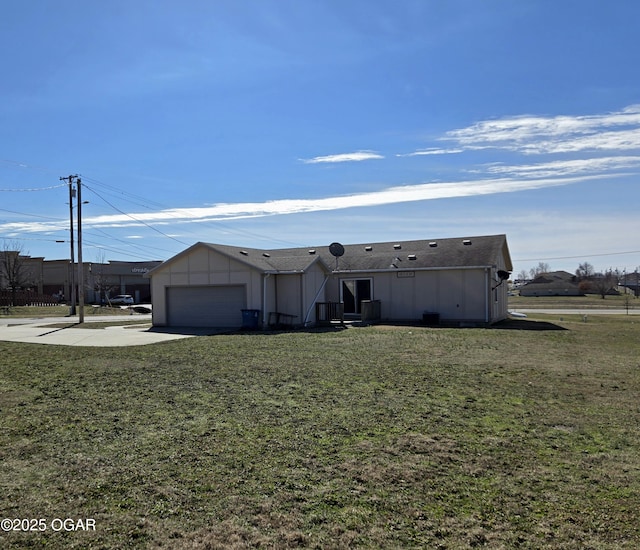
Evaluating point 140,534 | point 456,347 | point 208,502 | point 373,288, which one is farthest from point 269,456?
point 373,288

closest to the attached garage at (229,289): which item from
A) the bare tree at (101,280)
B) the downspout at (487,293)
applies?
the downspout at (487,293)

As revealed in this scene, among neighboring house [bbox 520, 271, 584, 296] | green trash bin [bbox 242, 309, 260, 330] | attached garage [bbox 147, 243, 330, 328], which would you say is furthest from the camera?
neighboring house [bbox 520, 271, 584, 296]

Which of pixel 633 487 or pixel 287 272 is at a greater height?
pixel 287 272

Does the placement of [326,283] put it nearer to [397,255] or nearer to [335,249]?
[335,249]

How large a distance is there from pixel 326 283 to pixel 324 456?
22.2 metres

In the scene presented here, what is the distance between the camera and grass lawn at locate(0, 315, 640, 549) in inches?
149

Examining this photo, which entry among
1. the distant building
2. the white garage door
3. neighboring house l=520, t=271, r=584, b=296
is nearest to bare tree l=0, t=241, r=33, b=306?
the distant building

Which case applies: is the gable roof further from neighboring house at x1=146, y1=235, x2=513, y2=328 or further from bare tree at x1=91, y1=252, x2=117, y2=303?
bare tree at x1=91, y1=252, x2=117, y2=303

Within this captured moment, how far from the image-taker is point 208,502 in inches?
166

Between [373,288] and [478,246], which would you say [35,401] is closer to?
[373,288]

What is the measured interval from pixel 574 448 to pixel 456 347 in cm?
950

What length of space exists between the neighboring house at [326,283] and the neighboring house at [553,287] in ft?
234

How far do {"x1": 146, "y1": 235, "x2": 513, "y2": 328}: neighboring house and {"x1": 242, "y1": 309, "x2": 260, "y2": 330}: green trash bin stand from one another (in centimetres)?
9

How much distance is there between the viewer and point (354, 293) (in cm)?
2716
